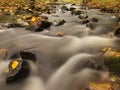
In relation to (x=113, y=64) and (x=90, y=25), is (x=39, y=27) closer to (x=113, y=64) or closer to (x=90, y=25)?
(x=90, y=25)

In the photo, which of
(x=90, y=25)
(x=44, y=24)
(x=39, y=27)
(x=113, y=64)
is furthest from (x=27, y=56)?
(x=90, y=25)

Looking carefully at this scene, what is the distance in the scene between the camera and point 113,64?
5.41 meters

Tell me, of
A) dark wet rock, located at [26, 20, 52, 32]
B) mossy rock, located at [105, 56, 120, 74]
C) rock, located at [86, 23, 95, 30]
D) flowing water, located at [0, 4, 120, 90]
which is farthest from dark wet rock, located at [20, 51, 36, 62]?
rock, located at [86, 23, 95, 30]

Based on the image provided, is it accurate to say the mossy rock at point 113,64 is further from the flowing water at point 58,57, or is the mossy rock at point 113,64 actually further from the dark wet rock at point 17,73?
the dark wet rock at point 17,73

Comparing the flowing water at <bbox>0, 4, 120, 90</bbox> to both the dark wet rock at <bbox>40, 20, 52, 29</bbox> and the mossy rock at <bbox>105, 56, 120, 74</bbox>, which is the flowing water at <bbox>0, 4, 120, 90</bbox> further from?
the dark wet rock at <bbox>40, 20, 52, 29</bbox>

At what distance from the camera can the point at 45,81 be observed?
5.08m

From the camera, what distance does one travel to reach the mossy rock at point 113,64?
524 cm

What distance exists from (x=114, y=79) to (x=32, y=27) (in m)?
5.03

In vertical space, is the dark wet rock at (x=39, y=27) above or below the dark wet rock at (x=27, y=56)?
below

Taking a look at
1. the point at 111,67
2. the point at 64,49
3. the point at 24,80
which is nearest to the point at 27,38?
the point at 64,49

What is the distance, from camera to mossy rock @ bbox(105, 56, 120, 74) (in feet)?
17.2

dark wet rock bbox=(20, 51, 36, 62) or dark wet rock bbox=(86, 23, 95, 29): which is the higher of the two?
dark wet rock bbox=(20, 51, 36, 62)

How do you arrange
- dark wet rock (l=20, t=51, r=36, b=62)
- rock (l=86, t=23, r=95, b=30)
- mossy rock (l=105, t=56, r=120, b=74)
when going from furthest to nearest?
rock (l=86, t=23, r=95, b=30) < dark wet rock (l=20, t=51, r=36, b=62) < mossy rock (l=105, t=56, r=120, b=74)

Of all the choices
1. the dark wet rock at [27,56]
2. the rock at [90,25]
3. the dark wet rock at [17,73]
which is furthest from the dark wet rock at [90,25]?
the dark wet rock at [17,73]
